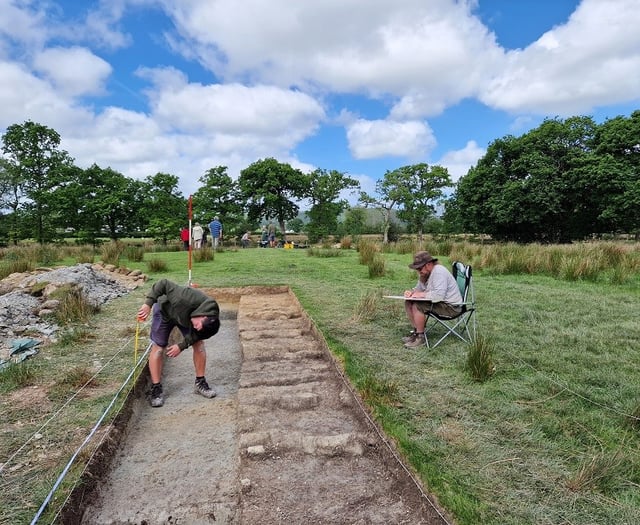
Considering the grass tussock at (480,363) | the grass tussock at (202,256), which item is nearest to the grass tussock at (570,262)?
the grass tussock at (480,363)

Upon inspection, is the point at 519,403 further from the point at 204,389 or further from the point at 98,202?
the point at 98,202

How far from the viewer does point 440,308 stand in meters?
4.95

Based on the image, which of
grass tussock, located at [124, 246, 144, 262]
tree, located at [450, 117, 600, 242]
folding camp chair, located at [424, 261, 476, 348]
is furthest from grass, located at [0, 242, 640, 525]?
tree, located at [450, 117, 600, 242]

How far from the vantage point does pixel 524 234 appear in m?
28.1

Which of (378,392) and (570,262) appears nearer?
(378,392)

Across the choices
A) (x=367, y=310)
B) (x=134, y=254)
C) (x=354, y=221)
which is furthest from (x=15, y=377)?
(x=354, y=221)

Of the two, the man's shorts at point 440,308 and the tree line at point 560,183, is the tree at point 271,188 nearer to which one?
the tree line at point 560,183

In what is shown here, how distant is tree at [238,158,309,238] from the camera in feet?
114

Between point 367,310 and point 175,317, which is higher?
point 175,317

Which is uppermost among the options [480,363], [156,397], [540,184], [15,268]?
[540,184]

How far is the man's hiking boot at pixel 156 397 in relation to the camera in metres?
4.01

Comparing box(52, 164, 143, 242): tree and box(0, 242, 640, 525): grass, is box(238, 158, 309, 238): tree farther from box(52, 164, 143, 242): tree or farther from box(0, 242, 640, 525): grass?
box(0, 242, 640, 525): grass

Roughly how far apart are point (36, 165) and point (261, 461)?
26897mm

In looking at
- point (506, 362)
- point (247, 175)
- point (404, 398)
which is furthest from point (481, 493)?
point (247, 175)
